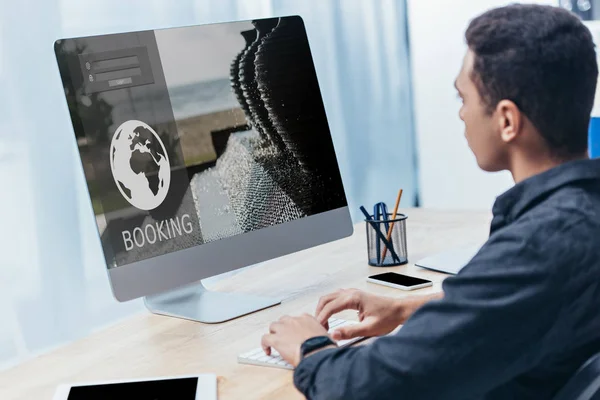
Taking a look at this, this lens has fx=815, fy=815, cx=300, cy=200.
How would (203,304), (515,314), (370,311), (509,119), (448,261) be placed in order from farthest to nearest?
1. (448,261)
2. (203,304)
3. (370,311)
4. (509,119)
5. (515,314)

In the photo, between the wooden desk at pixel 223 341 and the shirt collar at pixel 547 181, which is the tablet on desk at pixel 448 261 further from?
the shirt collar at pixel 547 181

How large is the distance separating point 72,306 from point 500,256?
168 cm

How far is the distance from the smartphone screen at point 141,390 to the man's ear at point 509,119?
0.54m

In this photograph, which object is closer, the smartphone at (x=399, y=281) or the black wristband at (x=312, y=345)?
the black wristband at (x=312, y=345)

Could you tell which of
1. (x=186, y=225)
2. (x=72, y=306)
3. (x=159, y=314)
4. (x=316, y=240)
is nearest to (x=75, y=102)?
(x=186, y=225)

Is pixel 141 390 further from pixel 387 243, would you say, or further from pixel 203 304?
pixel 387 243

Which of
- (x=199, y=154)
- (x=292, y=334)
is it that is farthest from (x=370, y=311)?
(x=199, y=154)

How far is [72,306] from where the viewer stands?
2277 millimetres

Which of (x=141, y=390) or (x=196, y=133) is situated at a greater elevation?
(x=196, y=133)

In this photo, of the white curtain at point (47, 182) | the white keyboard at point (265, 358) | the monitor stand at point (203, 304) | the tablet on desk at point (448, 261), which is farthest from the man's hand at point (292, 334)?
the white curtain at point (47, 182)

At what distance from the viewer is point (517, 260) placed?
2.74ft

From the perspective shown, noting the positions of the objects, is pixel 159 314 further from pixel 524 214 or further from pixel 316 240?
pixel 524 214

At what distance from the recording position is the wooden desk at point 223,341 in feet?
3.91

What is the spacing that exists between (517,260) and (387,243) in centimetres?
89
